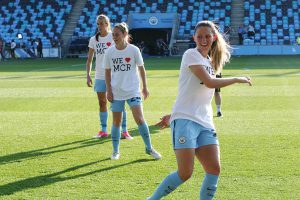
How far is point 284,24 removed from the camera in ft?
152

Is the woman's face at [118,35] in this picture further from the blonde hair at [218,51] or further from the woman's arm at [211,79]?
the woman's arm at [211,79]

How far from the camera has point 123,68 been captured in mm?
8062

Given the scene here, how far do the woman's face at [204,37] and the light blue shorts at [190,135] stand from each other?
0.70m

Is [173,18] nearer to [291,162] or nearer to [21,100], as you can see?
[21,100]

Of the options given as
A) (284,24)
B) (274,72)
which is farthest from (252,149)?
(284,24)

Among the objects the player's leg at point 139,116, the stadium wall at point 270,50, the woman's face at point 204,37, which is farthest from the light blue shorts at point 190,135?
the stadium wall at point 270,50

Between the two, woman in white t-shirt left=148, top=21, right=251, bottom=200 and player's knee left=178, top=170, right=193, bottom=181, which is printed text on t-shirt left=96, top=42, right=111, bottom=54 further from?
player's knee left=178, top=170, right=193, bottom=181

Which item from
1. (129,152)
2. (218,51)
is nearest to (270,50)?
(129,152)

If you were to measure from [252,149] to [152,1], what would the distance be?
42.2m

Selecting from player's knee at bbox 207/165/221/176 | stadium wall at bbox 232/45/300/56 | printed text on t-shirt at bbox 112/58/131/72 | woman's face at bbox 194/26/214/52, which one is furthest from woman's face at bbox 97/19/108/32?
stadium wall at bbox 232/45/300/56

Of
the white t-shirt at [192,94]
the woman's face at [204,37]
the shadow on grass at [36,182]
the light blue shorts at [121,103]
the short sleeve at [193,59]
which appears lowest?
the shadow on grass at [36,182]

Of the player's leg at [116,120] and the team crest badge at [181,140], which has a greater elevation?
the team crest badge at [181,140]

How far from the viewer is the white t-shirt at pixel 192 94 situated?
16.8 ft

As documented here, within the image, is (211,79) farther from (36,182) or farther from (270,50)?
(270,50)
